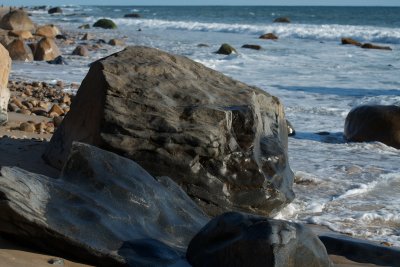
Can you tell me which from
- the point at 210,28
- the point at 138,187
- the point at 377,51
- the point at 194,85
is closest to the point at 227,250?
the point at 138,187

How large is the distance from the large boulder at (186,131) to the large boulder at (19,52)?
1091 cm

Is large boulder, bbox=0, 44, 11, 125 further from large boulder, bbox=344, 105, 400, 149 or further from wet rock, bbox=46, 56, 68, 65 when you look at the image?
wet rock, bbox=46, 56, 68, 65

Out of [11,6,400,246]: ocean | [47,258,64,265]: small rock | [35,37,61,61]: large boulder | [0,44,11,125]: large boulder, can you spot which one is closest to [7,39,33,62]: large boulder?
[35,37,61,61]: large boulder

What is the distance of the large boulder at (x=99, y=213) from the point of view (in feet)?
10.7

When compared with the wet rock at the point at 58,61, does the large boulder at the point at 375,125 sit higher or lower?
higher

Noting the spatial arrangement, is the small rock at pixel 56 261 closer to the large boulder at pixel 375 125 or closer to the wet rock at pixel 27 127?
the wet rock at pixel 27 127

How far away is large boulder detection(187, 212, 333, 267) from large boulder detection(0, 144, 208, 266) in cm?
19

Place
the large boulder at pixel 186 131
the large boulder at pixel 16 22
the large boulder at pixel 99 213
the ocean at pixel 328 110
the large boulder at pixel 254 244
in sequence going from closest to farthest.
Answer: the large boulder at pixel 254 244, the large boulder at pixel 99 213, the large boulder at pixel 186 131, the ocean at pixel 328 110, the large boulder at pixel 16 22

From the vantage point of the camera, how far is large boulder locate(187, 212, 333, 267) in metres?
3.13

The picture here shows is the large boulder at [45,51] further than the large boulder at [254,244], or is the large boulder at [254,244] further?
the large boulder at [45,51]

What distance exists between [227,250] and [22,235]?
2.97 ft

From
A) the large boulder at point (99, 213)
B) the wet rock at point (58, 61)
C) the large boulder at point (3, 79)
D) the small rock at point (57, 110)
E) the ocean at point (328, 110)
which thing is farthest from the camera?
the wet rock at point (58, 61)

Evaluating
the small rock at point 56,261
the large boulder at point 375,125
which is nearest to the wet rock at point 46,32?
the large boulder at point 375,125

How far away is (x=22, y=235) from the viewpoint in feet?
10.7
